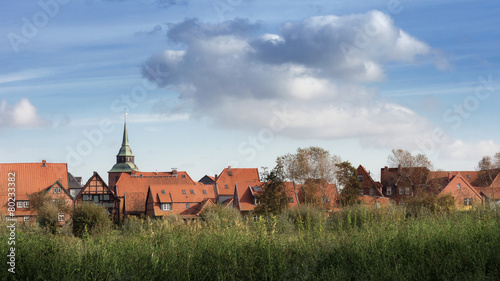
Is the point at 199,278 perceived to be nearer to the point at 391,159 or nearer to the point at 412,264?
the point at 412,264

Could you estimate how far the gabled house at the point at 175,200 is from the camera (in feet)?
171

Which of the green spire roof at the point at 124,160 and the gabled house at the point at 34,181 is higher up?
the green spire roof at the point at 124,160

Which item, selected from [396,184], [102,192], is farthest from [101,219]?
[396,184]

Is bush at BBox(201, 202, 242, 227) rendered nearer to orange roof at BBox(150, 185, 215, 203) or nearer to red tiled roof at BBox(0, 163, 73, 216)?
orange roof at BBox(150, 185, 215, 203)

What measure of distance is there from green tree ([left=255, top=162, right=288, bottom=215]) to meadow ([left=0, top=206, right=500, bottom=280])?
99.4ft

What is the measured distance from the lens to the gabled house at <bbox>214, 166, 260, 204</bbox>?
204 feet

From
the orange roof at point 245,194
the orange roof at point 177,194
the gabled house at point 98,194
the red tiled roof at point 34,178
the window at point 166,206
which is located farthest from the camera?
the gabled house at point 98,194

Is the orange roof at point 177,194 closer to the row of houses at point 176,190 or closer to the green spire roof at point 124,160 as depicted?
the row of houses at point 176,190

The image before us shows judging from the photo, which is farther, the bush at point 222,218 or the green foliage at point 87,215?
the green foliage at point 87,215

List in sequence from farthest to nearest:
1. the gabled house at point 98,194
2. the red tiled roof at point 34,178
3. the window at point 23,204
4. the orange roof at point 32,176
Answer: the gabled house at point 98,194
the orange roof at point 32,176
the red tiled roof at point 34,178
the window at point 23,204

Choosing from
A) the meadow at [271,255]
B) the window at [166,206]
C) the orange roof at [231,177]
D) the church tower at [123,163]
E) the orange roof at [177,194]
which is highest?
the church tower at [123,163]

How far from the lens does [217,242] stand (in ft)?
36.2

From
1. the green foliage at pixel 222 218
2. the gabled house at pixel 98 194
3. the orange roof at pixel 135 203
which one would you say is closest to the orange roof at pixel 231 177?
the orange roof at pixel 135 203

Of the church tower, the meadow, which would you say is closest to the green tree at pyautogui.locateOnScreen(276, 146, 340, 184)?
the meadow
